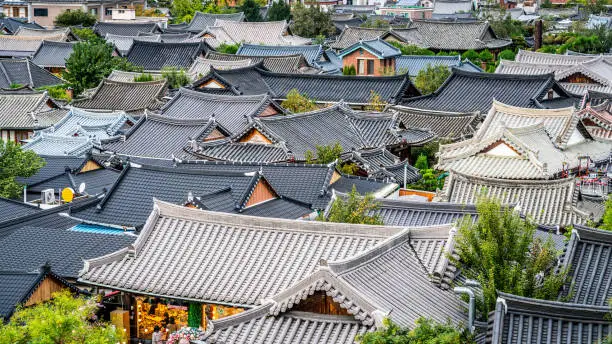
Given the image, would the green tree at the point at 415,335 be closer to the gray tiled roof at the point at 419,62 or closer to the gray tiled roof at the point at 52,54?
the gray tiled roof at the point at 419,62

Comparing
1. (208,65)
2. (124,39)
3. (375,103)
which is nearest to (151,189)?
(375,103)

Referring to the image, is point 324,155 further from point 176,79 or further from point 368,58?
point 368,58

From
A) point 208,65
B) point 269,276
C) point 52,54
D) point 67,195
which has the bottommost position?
point 52,54

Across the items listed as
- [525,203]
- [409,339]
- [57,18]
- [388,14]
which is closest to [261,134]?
[525,203]

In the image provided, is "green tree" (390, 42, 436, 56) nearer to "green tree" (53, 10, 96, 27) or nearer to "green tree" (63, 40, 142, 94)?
"green tree" (63, 40, 142, 94)

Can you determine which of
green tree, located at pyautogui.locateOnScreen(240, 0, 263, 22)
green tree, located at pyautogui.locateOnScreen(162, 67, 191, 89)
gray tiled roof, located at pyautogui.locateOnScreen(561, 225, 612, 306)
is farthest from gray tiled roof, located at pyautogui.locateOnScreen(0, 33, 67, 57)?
gray tiled roof, located at pyautogui.locateOnScreen(561, 225, 612, 306)

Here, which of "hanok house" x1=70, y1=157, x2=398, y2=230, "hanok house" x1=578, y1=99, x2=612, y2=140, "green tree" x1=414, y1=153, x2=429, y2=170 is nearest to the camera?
"hanok house" x1=70, y1=157, x2=398, y2=230

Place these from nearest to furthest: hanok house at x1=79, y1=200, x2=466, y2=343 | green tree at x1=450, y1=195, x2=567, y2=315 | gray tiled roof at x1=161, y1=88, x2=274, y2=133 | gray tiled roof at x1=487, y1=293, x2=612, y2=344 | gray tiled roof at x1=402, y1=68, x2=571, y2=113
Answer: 1. gray tiled roof at x1=487, y1=293, x2=612, y2=344
2. hanok house at x1=79, y1=200, x2=466, y2=343
3. green tree at x1=450, y1=195, x2=567, y2=315
4. gray tiled roof at x1=161, y1=88, x2=274, y2=133
5. gray tiled roof at x1=402, y1=68, x2=571, y2=113
